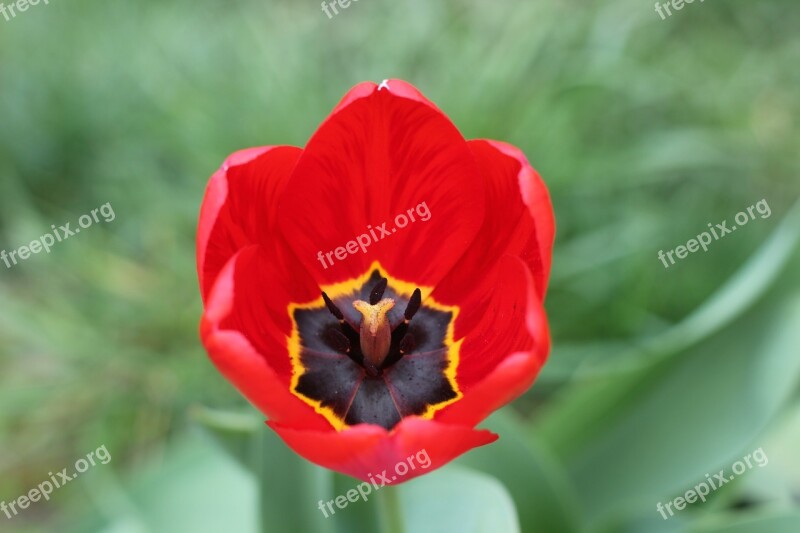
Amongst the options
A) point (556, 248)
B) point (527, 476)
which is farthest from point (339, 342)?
point (556, 248)

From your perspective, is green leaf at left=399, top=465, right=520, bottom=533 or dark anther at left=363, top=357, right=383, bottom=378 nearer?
dark anther at left=363, top=357, right=383, bottom=378

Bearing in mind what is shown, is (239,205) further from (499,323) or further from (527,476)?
(527,476)

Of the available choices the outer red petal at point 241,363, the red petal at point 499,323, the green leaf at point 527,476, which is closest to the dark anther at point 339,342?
the red petal at point 499,323

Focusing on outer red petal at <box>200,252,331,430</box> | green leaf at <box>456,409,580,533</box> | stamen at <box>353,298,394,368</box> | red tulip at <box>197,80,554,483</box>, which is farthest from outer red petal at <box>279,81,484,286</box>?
green leaf at <box>456,409,580,533</box>

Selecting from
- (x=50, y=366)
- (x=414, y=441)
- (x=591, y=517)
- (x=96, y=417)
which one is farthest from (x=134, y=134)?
(x=414, y=441)

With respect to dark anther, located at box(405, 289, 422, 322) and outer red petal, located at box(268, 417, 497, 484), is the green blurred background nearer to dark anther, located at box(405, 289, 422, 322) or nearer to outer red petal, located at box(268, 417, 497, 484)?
dark anther, located at box(405, 289, 422, 322)

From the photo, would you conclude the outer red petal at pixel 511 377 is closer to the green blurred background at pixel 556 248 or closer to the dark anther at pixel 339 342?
the dark anther at pixel 339 342

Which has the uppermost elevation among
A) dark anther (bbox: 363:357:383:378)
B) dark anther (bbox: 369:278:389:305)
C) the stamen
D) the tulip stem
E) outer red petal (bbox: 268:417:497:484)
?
dark anther (bbox: 369:278:389:305)
